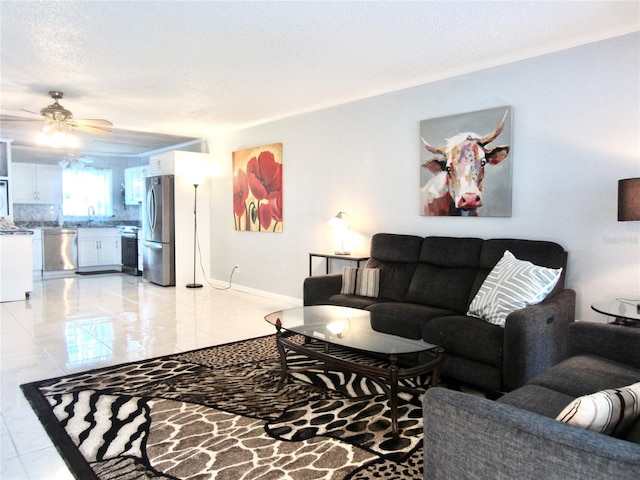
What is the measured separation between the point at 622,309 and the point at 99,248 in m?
8.98

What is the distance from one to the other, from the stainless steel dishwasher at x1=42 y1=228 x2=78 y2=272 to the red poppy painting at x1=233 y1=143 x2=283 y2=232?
13.1 feet

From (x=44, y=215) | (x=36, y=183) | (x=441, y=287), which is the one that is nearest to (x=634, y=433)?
(x=441, y=287)

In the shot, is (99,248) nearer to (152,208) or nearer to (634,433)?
(152,208)

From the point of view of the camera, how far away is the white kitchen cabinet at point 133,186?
8980 millimetres

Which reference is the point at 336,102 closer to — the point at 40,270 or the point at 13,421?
the point at 13,421

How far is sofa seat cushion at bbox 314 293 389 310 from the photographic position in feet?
12.9

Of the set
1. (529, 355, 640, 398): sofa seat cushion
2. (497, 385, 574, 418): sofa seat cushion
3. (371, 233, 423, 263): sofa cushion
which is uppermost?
(371, 233, 423, 263): sofa cushion

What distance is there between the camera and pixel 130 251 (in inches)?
343

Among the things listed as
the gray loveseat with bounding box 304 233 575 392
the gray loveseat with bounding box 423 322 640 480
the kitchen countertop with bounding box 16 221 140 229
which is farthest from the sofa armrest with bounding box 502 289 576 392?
the kitchen countertop with bounding box 16 221 140 229

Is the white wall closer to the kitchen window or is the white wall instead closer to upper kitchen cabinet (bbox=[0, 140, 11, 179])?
upper kitchen cabinet (bbox=[0, 140, 11, 179])

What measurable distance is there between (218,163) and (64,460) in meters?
5.58

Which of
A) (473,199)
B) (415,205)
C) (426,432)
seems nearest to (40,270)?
(415,205)

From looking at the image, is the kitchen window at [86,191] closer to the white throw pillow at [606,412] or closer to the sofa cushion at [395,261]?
the sofa cushion at [395,261]

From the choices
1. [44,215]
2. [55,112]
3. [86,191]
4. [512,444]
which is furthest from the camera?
[86,191]
